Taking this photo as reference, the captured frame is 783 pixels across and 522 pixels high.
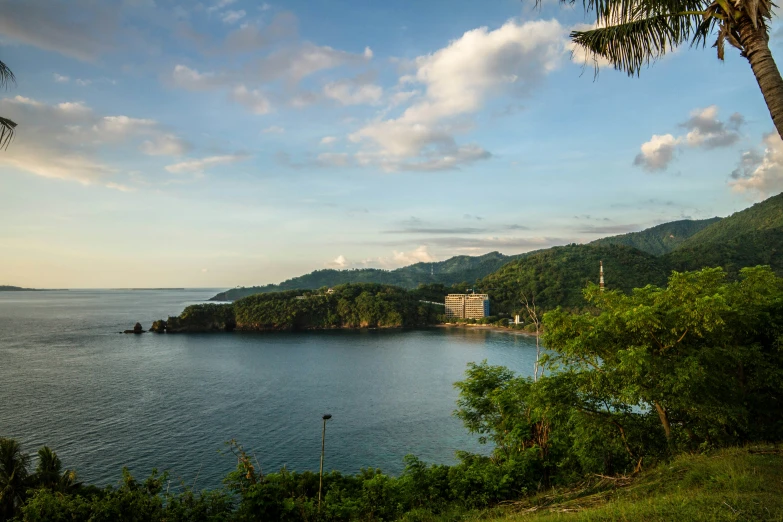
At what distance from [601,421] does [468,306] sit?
77772 mm

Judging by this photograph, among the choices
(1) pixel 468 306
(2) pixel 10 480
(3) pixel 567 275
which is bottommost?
(2) pixel 10 480

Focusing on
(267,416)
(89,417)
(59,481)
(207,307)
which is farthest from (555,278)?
(59,481)

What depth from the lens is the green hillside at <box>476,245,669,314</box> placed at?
75.4 metres

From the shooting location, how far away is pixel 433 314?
289 ft

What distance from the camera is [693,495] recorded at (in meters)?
5.21

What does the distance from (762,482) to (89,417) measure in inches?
1254

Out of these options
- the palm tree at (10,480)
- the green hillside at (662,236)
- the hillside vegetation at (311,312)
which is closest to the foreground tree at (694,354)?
the palm tree at (10,480)

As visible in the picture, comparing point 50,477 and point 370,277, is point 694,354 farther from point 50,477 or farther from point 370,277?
point 370,277

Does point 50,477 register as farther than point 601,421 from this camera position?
Yes

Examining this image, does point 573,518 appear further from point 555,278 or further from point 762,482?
point 555,278

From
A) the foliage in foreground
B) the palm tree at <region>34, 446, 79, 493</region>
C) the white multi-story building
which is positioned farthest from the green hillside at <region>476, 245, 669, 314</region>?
the palm tree at <region>34, 446, 79, 493</region>

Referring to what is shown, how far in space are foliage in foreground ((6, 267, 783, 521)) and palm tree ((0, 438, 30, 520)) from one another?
0.03m

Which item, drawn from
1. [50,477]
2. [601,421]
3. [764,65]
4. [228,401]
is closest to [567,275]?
[228,401]

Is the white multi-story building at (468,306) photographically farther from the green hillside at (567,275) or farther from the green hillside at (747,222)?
the green hillside at (747,222)
